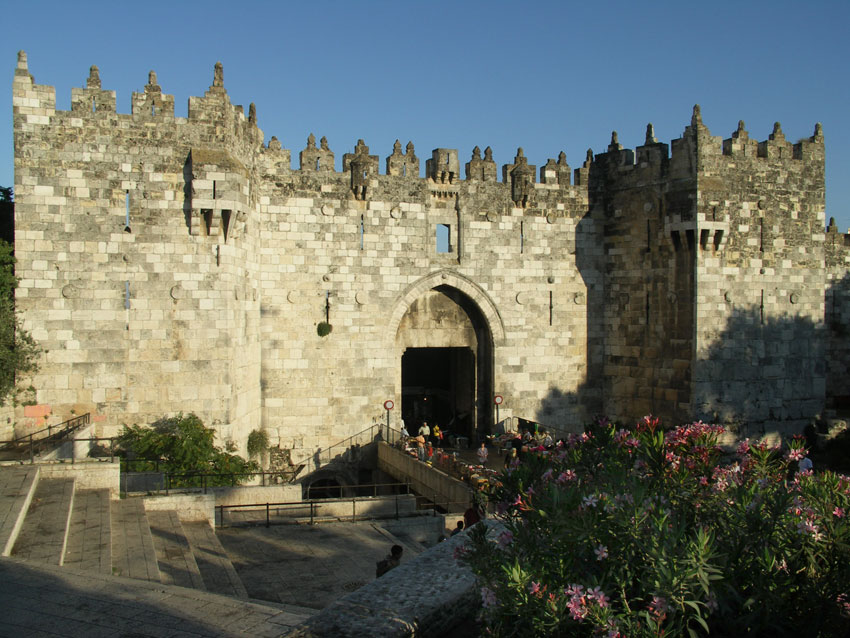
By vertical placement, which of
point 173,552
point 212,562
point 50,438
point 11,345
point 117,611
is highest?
point 11,345

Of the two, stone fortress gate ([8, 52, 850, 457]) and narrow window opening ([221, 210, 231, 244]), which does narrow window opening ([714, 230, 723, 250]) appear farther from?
narrow window opening ([221, 210, 231, 244])

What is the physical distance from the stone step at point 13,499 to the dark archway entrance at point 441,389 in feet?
42.2

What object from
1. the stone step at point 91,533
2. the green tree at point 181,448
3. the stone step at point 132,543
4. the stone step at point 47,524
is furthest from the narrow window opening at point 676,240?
the stone step at point 47,524

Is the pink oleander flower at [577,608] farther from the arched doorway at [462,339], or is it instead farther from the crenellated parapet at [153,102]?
the arched doorway at [462,339]

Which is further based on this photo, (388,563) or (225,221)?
(225,221)

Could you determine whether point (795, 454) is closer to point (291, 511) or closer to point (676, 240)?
point (291, 511)

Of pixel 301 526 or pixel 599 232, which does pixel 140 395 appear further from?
pixel 599 232

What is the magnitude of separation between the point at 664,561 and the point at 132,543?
8.43 meters

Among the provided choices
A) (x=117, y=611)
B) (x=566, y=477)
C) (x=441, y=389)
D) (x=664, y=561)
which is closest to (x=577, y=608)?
(x=664, y=561)

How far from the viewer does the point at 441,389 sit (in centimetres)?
2748

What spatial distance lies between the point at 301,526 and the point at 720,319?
1214 centimetres

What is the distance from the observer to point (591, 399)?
22.2 m

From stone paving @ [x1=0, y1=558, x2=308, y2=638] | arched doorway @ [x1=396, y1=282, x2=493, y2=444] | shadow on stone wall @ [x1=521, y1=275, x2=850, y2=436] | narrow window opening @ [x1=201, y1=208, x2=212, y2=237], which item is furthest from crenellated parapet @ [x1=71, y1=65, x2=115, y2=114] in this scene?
shadow on stone wall @ [x1=521, y1=275, x2=850, y2=436]

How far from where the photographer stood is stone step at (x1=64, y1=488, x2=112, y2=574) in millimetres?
9289
